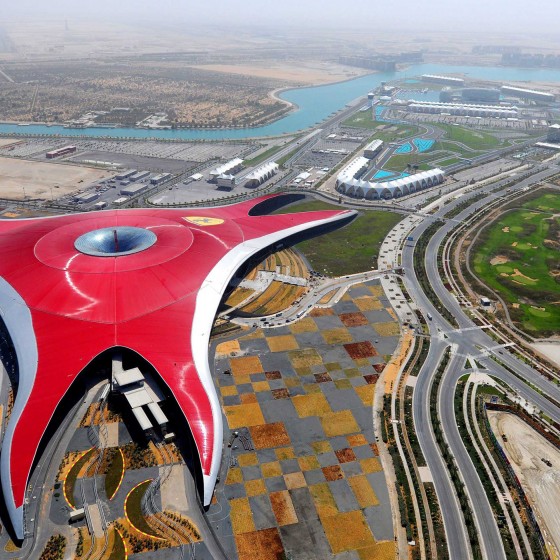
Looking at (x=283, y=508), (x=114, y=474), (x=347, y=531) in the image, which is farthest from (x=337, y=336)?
(x=114, y=474)

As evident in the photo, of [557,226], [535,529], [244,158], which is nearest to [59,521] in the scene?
[535,529]

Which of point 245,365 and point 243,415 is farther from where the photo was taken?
point 245,365

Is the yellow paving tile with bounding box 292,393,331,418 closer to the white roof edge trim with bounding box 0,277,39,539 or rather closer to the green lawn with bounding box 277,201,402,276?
the white roof edge trim with bounding box 0,277,39,539

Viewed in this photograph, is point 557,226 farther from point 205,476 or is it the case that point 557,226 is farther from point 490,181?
point 205,476

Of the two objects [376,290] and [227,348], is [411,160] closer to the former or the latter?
[376,290]

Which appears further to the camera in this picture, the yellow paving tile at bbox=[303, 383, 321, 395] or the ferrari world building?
the yellow paving tile at bbox=[303, 383, 321, 395]

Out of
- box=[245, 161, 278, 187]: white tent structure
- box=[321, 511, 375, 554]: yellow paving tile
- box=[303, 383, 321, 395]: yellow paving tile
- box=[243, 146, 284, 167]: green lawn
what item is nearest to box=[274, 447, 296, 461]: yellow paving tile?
box=[321, 511, 375, 554]: yellow paving tile
